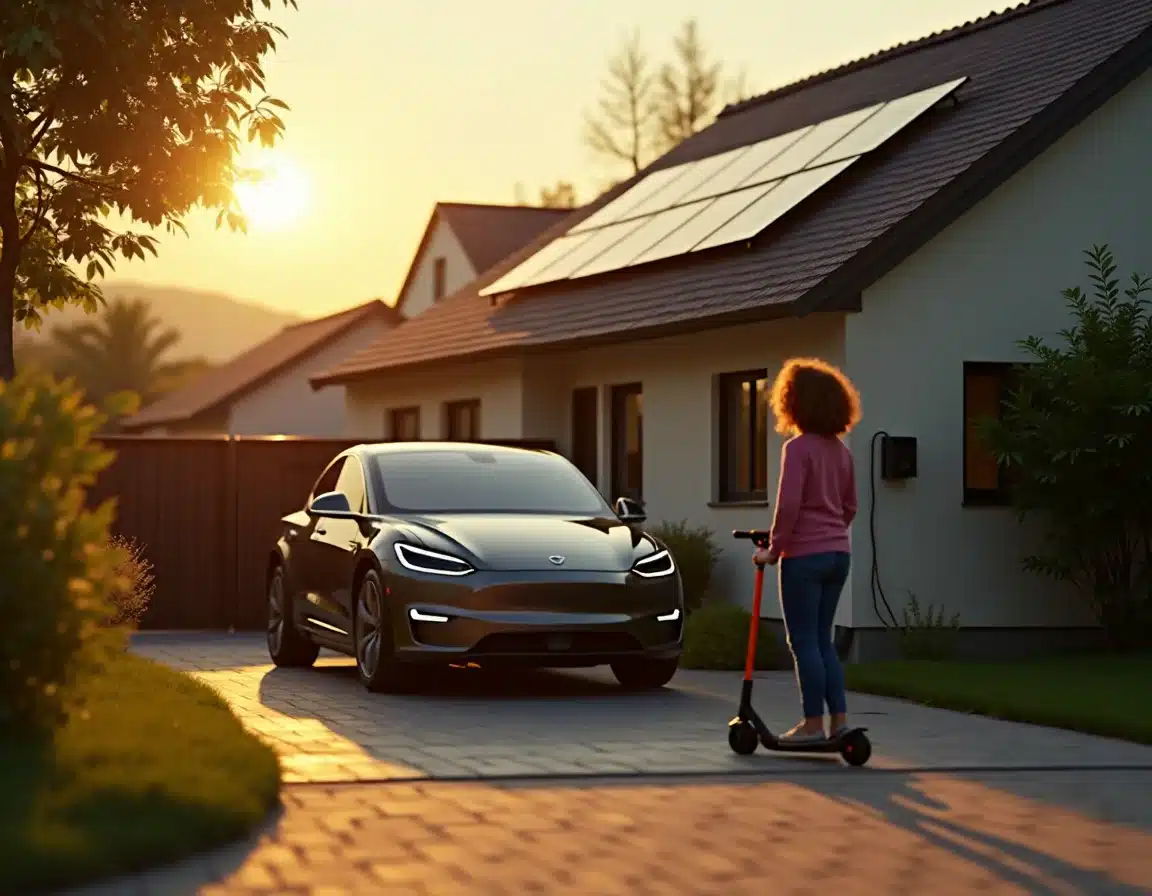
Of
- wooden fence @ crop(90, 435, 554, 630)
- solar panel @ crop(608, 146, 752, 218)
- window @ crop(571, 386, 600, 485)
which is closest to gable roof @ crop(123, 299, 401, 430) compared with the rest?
solar panel @ crop(608, 146, 752, 218)

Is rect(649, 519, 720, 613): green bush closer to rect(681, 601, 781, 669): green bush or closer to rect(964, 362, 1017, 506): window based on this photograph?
rect(681, 601, 781, 669): green bush

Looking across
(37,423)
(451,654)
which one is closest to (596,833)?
(37,423)

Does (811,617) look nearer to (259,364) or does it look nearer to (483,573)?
(483,573)

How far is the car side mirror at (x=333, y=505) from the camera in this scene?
14.5 meters

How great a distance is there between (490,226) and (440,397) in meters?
19.7

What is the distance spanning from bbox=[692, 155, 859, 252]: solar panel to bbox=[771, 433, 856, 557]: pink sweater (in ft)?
32.4

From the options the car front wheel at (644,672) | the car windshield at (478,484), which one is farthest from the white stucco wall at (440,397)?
the car front wheel at (644,672)

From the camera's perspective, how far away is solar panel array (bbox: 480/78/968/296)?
67.8 feet

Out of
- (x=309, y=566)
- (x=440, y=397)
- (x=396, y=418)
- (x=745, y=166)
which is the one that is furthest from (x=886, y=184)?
(x=396, y=418)

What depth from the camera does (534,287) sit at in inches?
1015

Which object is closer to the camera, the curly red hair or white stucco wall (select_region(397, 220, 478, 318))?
the curly red hair

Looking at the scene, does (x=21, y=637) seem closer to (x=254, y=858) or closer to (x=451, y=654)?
(x=254, y=858)

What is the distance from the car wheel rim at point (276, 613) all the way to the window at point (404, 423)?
13.2 meters

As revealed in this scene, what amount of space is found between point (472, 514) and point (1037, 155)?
6756mm
